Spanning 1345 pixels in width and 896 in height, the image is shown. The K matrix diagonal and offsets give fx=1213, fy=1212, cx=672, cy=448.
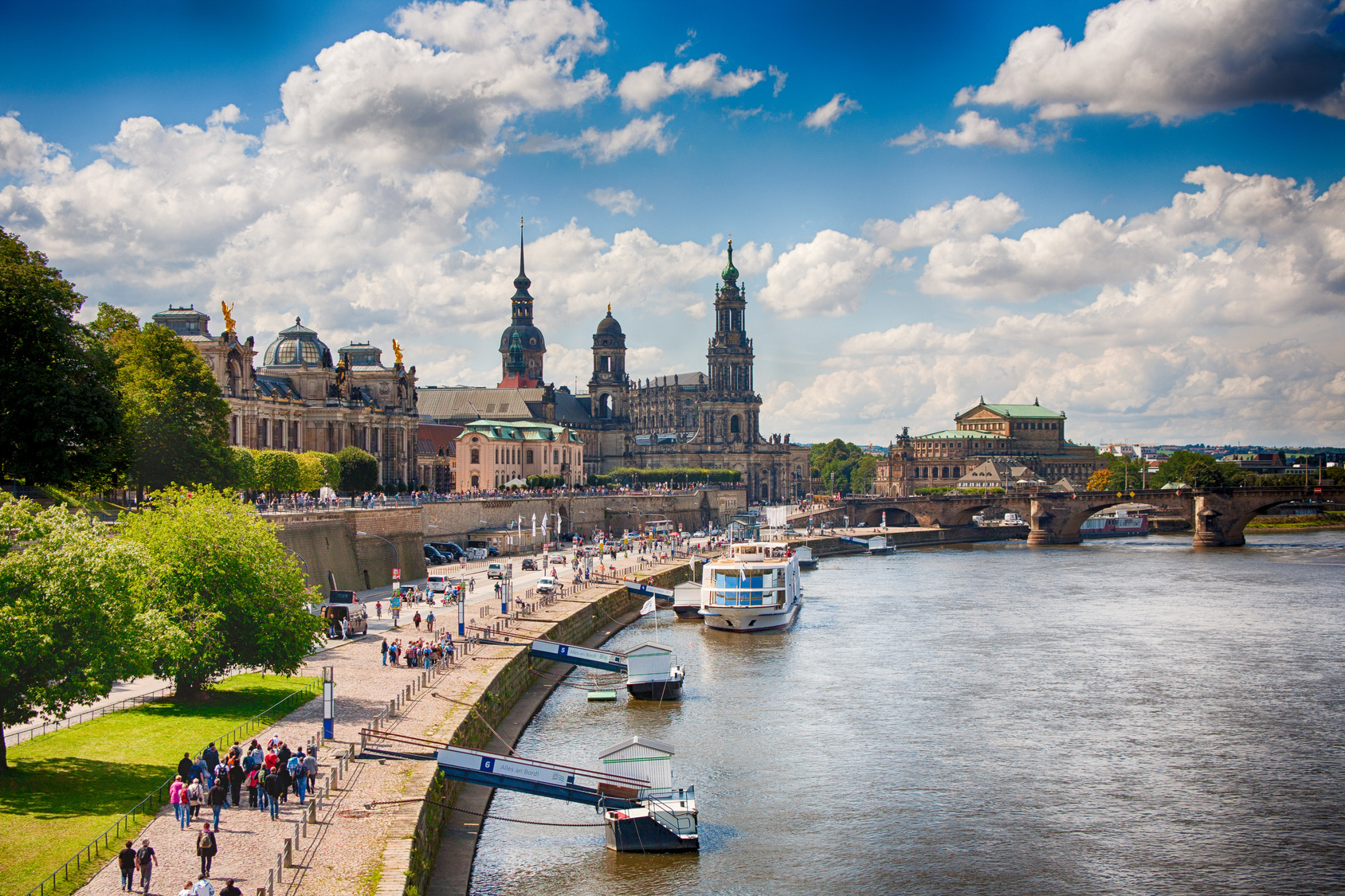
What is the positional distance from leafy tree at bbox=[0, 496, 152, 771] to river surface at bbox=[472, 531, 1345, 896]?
854 centimetres

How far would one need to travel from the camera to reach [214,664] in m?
29.9

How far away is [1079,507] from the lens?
121 m

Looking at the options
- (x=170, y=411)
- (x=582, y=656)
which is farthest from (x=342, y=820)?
(x=170, y=411)

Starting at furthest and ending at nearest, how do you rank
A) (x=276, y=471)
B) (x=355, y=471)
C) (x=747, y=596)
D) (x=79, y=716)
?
(x=355, y=471)
(x=276, y=471)
(x=747, y=596)
(x=79, y=716)

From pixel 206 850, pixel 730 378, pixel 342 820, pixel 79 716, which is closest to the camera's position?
pixel 206 850

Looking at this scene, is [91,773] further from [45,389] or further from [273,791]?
[45,389]

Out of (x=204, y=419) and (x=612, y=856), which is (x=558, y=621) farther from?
(x=612, y=856)

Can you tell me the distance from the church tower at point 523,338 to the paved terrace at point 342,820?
134880mm

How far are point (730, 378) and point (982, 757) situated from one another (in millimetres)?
133834

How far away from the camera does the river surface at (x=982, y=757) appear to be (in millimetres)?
24891

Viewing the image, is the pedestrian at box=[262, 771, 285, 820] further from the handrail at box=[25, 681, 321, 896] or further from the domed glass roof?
the domed glass roof

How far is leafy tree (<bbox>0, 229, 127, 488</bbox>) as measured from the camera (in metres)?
38.3

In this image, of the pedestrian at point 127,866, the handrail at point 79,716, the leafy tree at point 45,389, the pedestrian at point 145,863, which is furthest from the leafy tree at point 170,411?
the pedestrian at point 145,863

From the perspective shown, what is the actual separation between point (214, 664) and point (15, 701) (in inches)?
276
